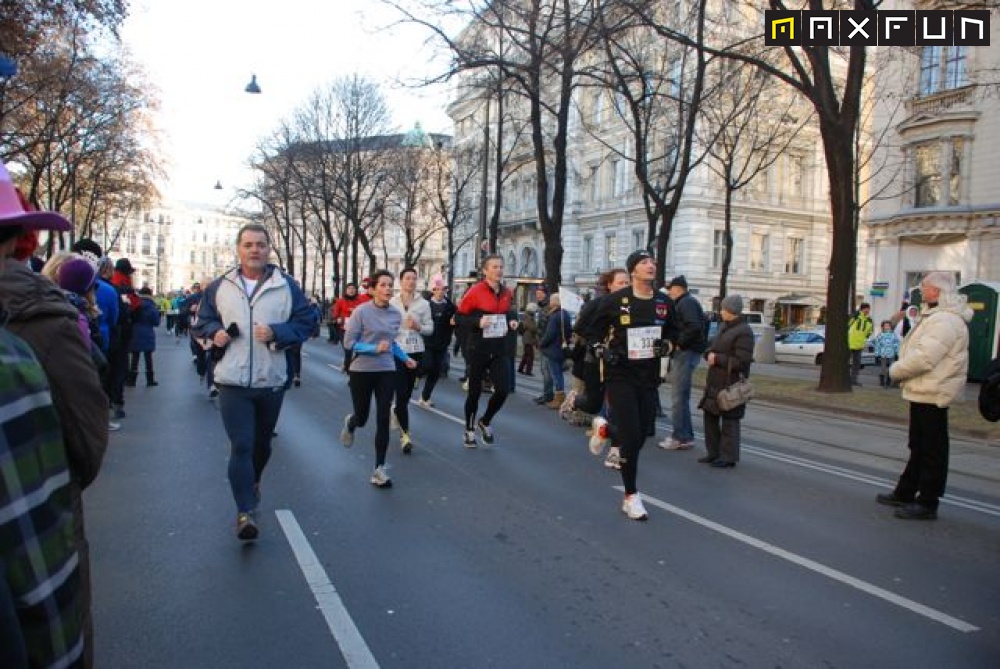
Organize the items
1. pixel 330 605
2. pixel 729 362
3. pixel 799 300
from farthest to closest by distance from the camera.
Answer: pixel 799 300, pixel 729 362, pixel 330 605

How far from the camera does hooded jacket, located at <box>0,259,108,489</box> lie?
1812 mm

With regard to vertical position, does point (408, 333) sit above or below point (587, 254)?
below

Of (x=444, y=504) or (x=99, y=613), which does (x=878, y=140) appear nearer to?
(x=444, y=504)

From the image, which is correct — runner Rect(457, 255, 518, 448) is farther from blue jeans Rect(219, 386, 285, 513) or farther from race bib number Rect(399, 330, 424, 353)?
blue jeans Rect(219, 386, 285, 513)

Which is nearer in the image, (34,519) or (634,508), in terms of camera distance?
(34,519)

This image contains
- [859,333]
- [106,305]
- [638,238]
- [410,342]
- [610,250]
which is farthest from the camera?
[610,250]

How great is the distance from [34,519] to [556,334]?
11.6 meters

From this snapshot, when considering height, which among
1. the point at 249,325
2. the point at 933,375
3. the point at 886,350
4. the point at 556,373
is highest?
the point at 249,325

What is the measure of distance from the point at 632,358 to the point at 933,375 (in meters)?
2.38

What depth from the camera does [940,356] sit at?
20.1 ft

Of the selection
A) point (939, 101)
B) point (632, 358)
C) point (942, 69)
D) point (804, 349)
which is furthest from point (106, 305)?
point (942, 69)

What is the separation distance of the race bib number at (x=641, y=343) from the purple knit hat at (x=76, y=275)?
149 inches

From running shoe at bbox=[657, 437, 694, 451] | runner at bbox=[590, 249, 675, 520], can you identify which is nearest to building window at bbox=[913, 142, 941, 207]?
running shoe at bbox=[657, 437, 694, 451]

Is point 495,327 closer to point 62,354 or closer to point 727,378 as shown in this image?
point 727,378
